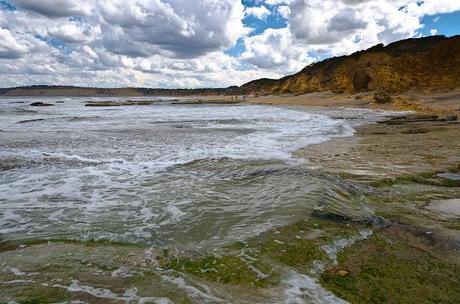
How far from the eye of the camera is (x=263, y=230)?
16.5ft

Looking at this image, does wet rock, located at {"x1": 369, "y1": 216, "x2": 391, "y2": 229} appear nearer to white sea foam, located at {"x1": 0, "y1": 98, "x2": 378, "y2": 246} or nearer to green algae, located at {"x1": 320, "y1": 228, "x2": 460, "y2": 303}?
green algae, located at {"x1": 320, "y1": 228, "x2": 460, "y2": 303}

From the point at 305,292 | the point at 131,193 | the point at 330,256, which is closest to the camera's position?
the point at 305,292

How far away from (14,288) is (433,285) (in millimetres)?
3993

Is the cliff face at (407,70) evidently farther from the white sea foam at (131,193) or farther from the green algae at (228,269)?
the green algae at (228,269)

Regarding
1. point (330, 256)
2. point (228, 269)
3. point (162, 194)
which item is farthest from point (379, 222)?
point (162, 194)

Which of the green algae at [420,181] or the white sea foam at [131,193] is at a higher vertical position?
the green algae at [420,181]

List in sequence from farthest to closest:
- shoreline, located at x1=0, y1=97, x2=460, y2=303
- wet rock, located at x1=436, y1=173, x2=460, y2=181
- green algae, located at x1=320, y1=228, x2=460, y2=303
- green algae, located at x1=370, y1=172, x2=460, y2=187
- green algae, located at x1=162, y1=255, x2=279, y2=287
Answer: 1. wet rock, located at x1=436, y1=173, x2=460, y2=181
2. green algae, located at x1=370, y1=172, x2=460, y2=187
3. green algae, located at x1=162, y1=255, x2=279, y2=287
4. shoreline, located at x1=0, y1=97, x2=460, y2=303
5. green algae, located at x1=320, y1=228, x2=460, y2=303

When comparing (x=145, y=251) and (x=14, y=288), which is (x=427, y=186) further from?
(x=14, y=288)

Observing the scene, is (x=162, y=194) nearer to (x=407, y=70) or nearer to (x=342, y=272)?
(x=342, y=272)

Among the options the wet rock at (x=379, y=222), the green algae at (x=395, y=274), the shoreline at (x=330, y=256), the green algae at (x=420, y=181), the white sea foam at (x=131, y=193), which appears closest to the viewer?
the green algae at (x=395, y=274)

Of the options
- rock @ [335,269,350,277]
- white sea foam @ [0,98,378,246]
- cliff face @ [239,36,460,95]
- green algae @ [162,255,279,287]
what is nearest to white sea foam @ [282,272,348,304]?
green algae @ [162,255,279,287]

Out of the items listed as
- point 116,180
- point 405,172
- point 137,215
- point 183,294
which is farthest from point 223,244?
point 405,172

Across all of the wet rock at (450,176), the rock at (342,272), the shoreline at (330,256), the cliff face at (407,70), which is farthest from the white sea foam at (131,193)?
the cliff face at (407,70)

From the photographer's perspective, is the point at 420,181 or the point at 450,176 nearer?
the point at 420,181
